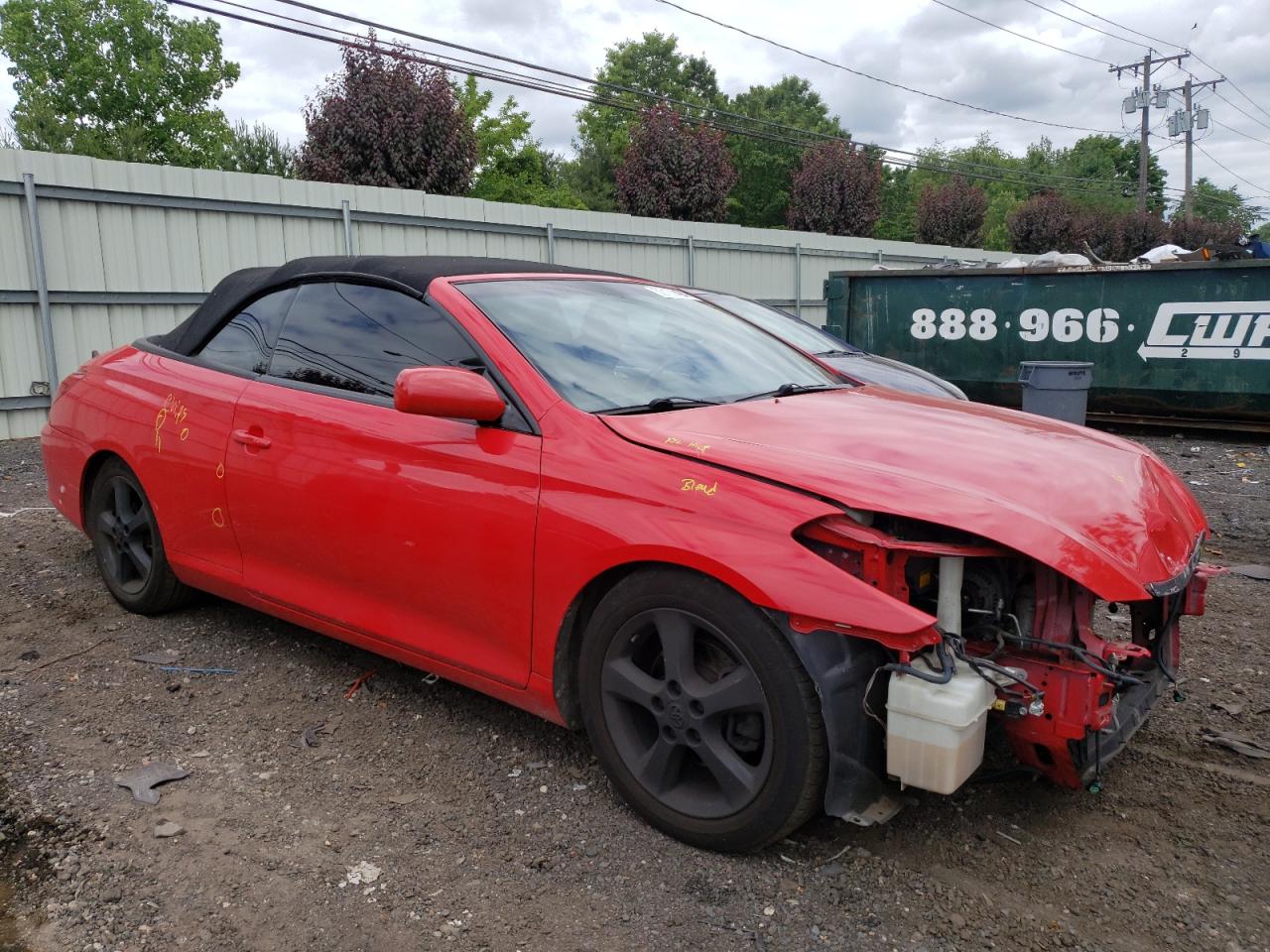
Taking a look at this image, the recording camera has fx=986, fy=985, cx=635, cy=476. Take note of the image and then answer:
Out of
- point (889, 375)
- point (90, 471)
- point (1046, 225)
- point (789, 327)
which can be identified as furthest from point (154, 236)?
point (1046, 225)

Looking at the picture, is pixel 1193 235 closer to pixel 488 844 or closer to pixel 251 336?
pixel 251 336

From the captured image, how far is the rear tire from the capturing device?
13.4 ft

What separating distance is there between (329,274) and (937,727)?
8.32 feet

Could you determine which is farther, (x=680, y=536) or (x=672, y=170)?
(x=672, y=170)

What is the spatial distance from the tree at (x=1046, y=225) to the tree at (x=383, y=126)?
2508cm

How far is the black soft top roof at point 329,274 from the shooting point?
3.26 m

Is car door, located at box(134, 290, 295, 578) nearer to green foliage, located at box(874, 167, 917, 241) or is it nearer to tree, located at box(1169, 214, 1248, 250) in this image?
tree, located at box(1169, 214, 1248, 250)

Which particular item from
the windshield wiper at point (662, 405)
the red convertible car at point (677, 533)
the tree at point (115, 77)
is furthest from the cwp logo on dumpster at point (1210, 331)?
the tree at point (115, 77)

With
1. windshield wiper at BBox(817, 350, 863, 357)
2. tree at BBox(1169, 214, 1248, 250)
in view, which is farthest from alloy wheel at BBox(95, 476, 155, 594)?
tree at BBox(1169, 214, 1248, 250)

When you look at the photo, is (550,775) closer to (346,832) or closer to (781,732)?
(346,832)

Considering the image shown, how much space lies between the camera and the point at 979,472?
7.81ft

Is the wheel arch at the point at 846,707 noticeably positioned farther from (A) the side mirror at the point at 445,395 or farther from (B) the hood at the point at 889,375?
(B) the hood at the point at 889,375

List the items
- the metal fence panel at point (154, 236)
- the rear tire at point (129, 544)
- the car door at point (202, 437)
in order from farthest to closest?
1. the metal fence panel at point (154, 236)
2. the rear tire at point (129, 544)
3. the car door at point (202, 437)

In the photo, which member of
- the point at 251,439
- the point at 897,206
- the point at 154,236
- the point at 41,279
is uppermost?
the point at 897,206
